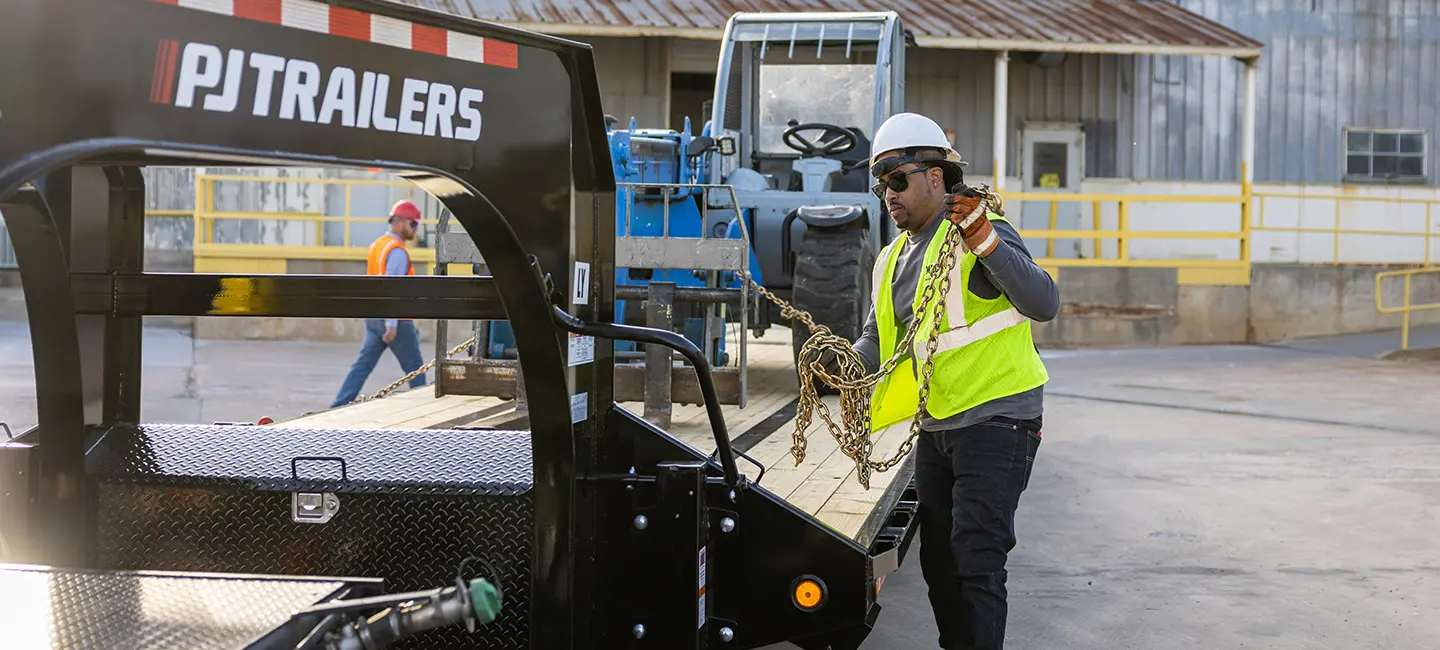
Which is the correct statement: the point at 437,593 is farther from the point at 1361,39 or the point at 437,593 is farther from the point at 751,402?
the point at 1361,39

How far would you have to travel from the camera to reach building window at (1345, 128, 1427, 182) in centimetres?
2188

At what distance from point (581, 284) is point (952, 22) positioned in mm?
17027

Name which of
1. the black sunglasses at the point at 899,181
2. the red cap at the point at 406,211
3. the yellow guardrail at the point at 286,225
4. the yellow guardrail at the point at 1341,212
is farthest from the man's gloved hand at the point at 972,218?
the yellow guardrail at the point at 1341,212

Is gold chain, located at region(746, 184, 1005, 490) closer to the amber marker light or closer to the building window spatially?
the amber marker light

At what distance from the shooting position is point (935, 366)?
3.99m

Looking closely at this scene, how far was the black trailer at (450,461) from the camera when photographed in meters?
2.64

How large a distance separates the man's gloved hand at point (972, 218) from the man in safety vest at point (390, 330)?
609 centimetres

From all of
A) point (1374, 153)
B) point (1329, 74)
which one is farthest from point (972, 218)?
point (1374, 153)

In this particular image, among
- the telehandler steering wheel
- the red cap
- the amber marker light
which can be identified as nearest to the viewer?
the amber marker light

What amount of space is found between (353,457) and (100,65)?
1864 mm

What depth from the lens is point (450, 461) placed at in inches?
138

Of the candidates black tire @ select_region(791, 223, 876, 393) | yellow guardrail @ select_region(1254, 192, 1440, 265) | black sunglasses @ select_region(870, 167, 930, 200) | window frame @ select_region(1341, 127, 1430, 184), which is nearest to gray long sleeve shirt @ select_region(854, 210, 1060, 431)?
black sunglasses @ select_region(870, 167, 930, 200)

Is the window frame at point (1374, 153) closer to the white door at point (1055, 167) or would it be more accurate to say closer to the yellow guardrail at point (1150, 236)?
the yellow guardrail at point (1150, 236)

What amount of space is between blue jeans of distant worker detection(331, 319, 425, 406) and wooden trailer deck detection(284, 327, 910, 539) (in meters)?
1.50
